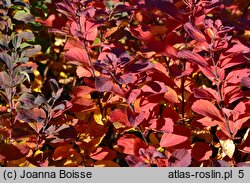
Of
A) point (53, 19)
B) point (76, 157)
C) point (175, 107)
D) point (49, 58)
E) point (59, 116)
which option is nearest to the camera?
point (59, 116)

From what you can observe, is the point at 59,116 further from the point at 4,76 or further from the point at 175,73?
the point at 175,73

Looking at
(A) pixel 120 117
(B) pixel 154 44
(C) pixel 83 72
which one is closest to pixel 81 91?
(C) pixel 83 72

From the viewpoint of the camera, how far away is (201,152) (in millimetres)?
1583

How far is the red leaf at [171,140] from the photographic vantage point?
1511 mm

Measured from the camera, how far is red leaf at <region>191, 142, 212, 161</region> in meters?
1.57

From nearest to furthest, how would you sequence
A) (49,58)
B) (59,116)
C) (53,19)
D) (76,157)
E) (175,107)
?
(59,116) → (76,157) → (175,107) → (53,19) → (49,58)

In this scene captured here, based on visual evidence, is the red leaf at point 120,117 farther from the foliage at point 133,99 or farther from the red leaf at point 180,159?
the red leaf at point 180,159

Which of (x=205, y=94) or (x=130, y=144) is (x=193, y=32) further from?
(x=130, y=144)

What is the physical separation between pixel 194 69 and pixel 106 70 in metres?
0.37

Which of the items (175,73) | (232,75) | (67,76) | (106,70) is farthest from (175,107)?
(67,76)

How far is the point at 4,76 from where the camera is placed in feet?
5.03

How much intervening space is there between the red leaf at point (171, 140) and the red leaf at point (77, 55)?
0.38 meters

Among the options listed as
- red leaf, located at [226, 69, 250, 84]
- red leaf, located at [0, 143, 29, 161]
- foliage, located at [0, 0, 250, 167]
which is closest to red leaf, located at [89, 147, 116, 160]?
foliage, located at [0, 0, 250, 167]

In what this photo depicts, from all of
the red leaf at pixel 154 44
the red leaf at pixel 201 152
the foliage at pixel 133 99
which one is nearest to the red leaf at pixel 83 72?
the foliage at pixel 133 99
